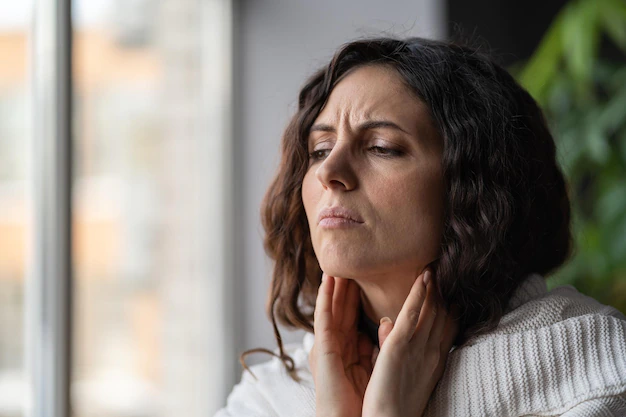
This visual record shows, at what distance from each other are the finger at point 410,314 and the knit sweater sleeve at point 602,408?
10.6 inches

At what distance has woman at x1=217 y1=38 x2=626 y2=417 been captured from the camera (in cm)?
113

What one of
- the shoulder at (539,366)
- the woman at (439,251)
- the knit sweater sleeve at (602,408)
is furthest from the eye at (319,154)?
the knit sweater sleeve at (602,408)

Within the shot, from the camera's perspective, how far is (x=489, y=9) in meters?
2.73

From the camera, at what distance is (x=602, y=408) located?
3.54 ft

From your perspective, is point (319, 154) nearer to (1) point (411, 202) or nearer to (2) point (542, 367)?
(1) point (411, 202)

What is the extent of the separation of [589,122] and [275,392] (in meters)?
1.42

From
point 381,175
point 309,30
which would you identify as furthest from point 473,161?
point 309,30

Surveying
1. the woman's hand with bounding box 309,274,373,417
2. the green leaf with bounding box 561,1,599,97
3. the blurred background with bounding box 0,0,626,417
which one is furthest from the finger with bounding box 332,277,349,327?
the green leaf with bounding box 561,1,599,97

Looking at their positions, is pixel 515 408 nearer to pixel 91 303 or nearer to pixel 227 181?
pixel 91 303

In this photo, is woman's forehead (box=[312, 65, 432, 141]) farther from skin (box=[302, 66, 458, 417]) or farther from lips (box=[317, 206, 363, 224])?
lips (box=[317, 206, 363, 224])

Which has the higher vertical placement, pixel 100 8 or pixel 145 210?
pixel 100 8

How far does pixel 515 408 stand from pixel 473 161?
1.33ft

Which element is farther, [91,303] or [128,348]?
[128,348]

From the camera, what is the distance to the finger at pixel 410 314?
3.72ft
